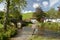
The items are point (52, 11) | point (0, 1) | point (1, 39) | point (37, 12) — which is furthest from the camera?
point (52, 11)

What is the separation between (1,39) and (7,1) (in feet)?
39.0

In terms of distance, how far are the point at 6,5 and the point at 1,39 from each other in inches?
482

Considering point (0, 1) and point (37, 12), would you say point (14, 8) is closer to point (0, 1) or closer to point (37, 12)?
point (0, 1)

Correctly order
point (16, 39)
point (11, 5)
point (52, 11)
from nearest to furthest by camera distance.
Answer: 1. point (16, 39)
2. point (11, 5)
3. point (52, 11)

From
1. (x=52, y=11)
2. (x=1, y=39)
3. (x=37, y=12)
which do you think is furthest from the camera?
(x=52, y=11)

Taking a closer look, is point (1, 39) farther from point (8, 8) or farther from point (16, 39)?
point (8, 8)

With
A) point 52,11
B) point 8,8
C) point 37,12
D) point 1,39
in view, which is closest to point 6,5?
point 8,8

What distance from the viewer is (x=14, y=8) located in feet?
108

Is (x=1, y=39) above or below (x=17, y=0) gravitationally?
below

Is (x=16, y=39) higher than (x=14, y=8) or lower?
lower

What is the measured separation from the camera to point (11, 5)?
32.1 m

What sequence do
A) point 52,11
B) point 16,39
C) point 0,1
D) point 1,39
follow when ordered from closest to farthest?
1. point 1,39
2. point 16,39
3. point 0,1
4. point 52,11

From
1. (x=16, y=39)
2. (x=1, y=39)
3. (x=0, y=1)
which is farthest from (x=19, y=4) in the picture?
(x=1, y=39)

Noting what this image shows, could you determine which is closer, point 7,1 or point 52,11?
point 7,1
